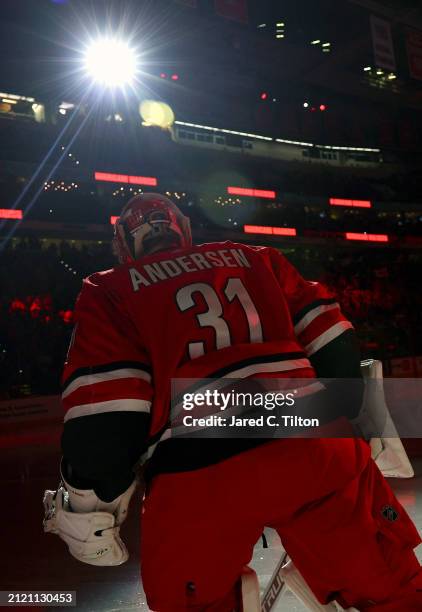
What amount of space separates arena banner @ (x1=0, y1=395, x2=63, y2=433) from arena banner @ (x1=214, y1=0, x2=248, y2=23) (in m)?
7.33

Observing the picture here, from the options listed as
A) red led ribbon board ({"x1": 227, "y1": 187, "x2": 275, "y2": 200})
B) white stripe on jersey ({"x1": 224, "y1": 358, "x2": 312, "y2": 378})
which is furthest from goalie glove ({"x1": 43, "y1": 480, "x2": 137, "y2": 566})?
red led ribbon board ({"x1": 227, "y1": 187, "x2": 275, "y2": 200})

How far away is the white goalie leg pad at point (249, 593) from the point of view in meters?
1.40

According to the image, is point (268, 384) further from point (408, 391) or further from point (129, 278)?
point (408, 391)

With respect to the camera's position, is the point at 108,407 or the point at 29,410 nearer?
the point at 108,407

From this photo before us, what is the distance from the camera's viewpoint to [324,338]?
1564 millimetres

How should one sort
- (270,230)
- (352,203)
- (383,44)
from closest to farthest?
(383,44), (270,230), (352,203)

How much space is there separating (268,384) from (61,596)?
1911 mm

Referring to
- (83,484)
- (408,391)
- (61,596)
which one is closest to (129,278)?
(83,484)

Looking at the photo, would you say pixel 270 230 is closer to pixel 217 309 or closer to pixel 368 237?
pixel 368 237

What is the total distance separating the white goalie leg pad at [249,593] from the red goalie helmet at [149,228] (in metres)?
0.82

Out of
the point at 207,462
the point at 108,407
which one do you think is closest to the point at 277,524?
the point at 207,462

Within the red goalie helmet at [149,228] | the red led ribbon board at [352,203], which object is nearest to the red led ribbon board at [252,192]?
the red led ribbon board at [352,203]

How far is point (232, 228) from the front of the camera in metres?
19.6

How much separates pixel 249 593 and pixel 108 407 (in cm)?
51
